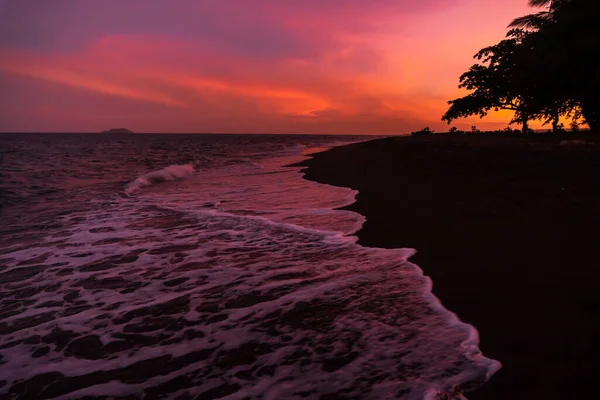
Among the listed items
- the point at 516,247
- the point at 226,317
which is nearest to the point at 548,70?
the point at 516,247

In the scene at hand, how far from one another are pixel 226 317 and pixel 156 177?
56.0ft

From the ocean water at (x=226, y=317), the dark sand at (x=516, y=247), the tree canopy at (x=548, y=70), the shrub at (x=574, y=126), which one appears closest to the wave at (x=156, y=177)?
the ocean water at (x=226, y=317)

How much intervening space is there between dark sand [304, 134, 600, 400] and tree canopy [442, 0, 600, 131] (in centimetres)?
956

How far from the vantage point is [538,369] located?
303 centimetres

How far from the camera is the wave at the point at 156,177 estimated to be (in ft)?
54.1

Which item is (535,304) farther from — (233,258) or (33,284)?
(33,284)

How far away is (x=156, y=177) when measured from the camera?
779 inches

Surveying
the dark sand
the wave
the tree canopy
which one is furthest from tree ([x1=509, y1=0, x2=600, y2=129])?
the wave

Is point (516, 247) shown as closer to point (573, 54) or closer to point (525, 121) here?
point (573, 54)

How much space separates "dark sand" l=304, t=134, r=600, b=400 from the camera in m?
3.15

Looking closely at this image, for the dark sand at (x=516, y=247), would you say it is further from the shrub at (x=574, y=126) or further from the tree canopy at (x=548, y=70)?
the shrub at (x=574, y=126)

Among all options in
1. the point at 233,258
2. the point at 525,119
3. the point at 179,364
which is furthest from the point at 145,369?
the point at 525,119

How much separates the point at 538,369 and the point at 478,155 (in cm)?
1359

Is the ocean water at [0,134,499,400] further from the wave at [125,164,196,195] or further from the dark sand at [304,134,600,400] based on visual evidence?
the wave at [125,164,196,195]
